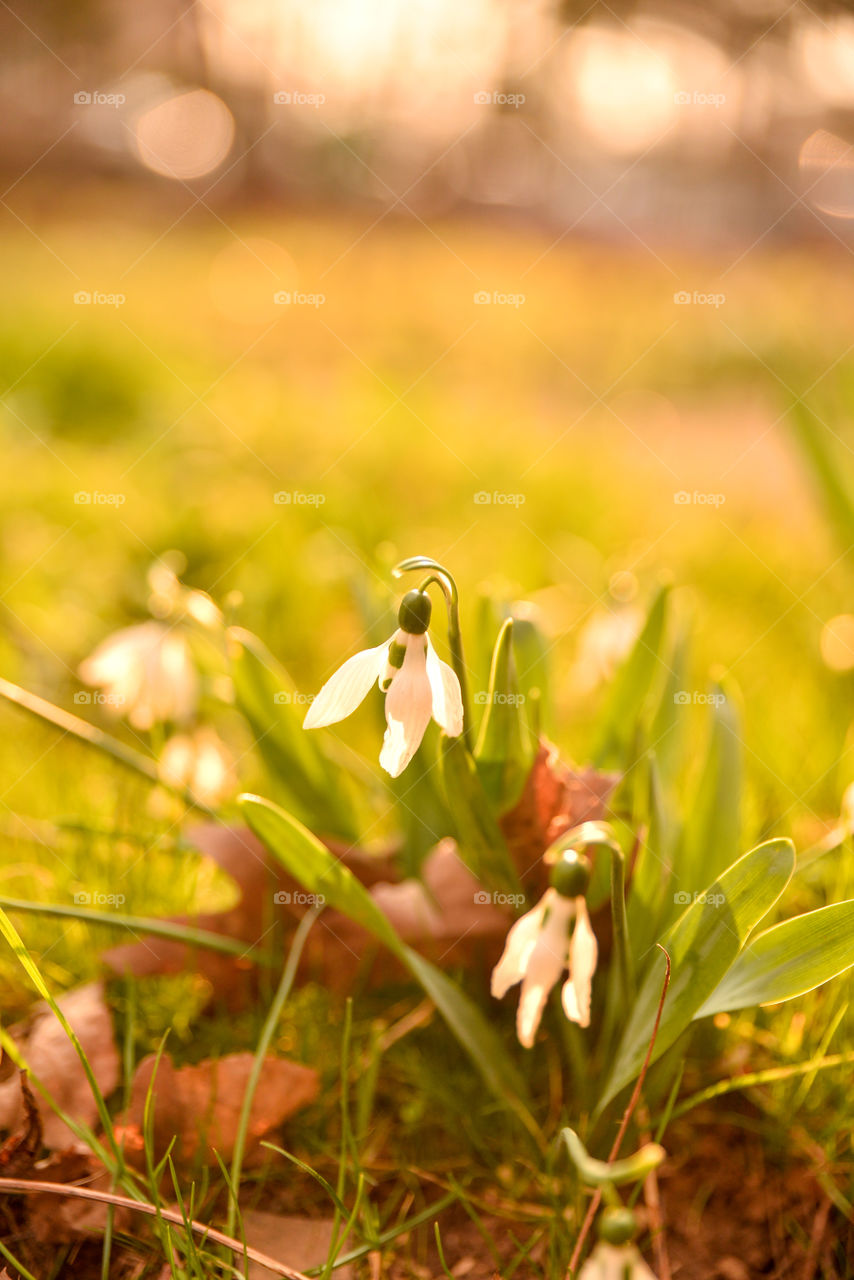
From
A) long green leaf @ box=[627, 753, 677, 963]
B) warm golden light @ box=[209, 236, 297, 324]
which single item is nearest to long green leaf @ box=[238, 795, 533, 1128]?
long green leaf @ box=[627, 753, 677, 963]

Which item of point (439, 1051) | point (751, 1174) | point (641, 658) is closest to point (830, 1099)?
point (751, 1174)

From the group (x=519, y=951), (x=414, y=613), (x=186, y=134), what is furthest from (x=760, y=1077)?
(x=186, y=134)

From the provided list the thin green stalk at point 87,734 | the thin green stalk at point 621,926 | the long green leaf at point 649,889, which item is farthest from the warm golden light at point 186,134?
the thin green stalk at point 621,926

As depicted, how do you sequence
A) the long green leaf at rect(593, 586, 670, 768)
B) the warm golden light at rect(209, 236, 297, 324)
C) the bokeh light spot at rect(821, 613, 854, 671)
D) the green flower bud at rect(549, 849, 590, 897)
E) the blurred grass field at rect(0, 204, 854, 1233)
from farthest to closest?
the warm golden light at rect(209, 236, 297, 324) → the bokeh light spot at rect(821, 613, 854, 671) → the blurred grass field at rect(0, 204, 854, 1233) → the long green leaf at rect(593, 586, 670, 768) → the green flower bud at rect(549, 849, 590, 897)

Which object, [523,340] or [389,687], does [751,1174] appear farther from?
[523,340]

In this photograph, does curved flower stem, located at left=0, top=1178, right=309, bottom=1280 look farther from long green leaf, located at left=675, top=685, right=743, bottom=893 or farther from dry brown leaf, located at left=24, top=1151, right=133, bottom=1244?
long green leaf, located at left=675, top=685, right=743, bottom=893

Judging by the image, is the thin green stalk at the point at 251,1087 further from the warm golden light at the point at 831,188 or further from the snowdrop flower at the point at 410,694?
the warm golden light at the point at 831,188

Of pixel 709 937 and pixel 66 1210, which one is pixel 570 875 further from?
pixel 66 1210
